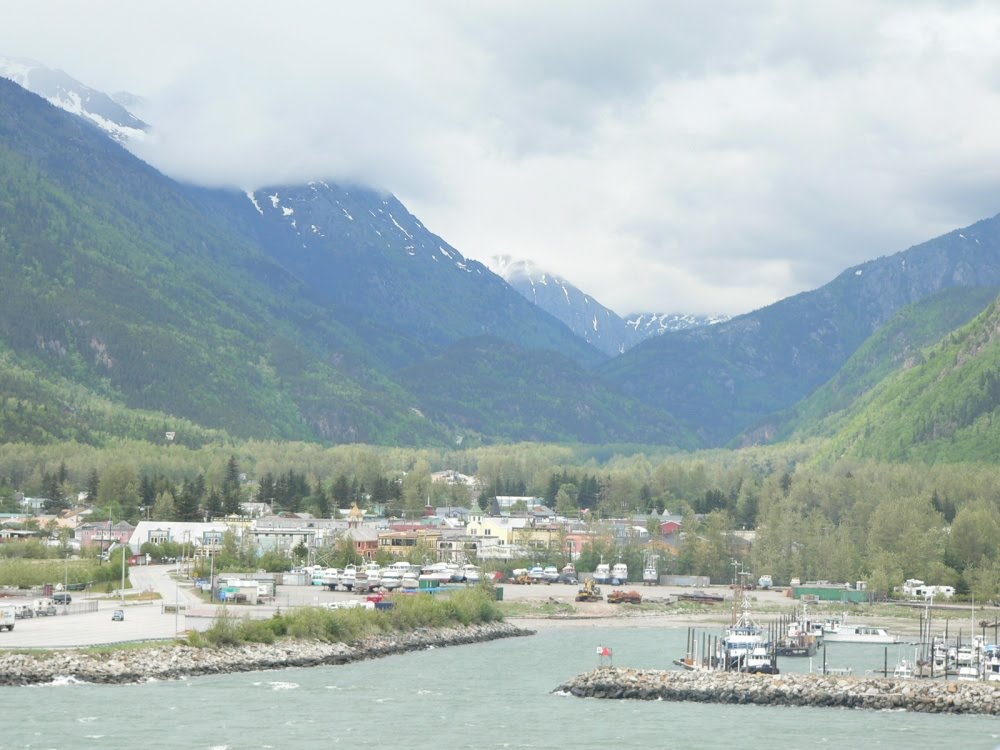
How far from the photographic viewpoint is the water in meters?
68.6

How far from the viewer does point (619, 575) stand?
160 m

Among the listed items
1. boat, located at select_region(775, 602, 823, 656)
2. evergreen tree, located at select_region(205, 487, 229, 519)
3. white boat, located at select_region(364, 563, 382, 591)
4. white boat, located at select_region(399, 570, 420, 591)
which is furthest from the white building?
boat, located at select_region(775, 602, 823, 656)

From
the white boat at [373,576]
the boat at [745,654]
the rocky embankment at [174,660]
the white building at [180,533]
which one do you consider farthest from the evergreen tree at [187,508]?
the boat at [745,654]

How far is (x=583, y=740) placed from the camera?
70.1m

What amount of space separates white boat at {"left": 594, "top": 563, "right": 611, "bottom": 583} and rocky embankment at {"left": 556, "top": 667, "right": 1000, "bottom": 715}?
73.1 m

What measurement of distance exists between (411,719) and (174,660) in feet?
53.4

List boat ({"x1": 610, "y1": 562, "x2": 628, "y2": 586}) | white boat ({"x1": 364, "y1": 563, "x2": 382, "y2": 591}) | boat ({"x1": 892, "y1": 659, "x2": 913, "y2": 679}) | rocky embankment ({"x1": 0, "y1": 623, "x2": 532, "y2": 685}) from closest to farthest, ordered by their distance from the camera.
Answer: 1. rocky embankment ({"x1": 0, "y1": 623, "x2": 532, "y2": 685})
2. boat ({"x1": 892, "y1": 659, "x2": 913, "y2": 679})
3. white boat ({"x1": 364, "y1": 563, "x2": 382, "y2": 591})
4. boat ({"x1": 610, "y1": 562, "x2": 628, "y2": 586})

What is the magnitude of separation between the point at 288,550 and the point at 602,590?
103 feet

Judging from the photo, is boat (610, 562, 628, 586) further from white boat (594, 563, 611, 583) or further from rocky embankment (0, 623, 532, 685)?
rocky embankment (0, 623, 532, 685)

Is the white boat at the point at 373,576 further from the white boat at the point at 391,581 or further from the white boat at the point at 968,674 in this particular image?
the white boat at the point at 968,674

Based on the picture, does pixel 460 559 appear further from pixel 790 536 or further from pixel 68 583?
pixel 68 583

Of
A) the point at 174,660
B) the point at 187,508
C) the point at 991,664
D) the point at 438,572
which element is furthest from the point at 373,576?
the point at 991,664

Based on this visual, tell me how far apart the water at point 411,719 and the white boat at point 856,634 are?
3271 cm

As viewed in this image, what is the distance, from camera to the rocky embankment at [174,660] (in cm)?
8106
